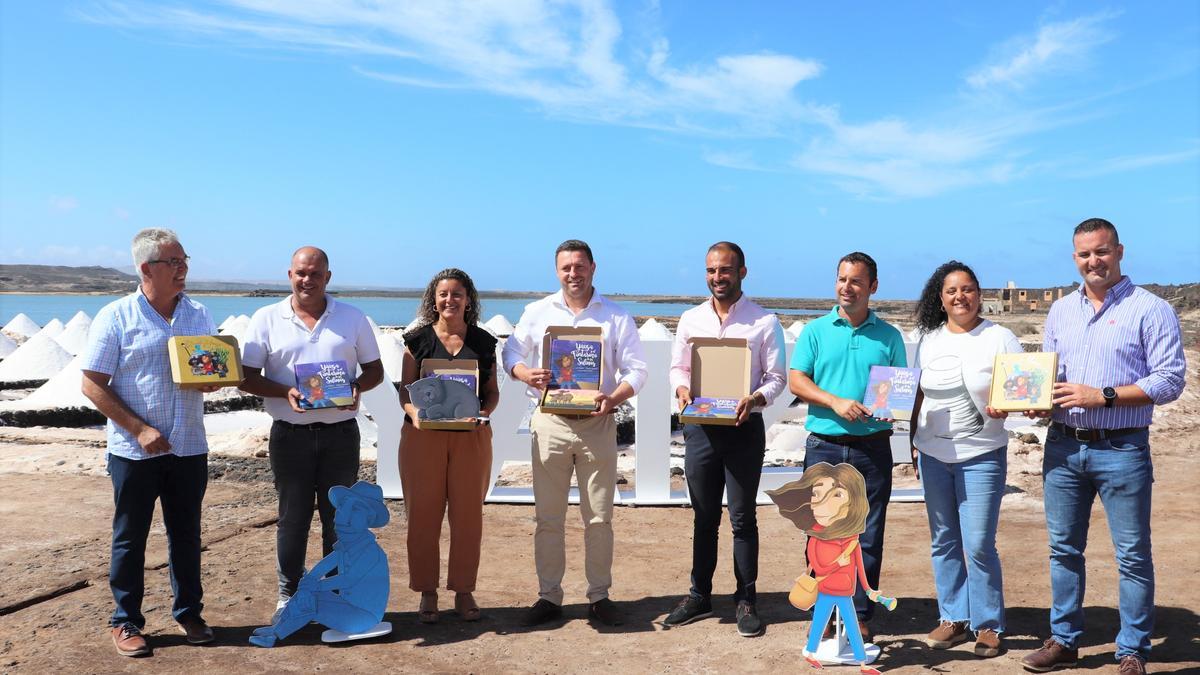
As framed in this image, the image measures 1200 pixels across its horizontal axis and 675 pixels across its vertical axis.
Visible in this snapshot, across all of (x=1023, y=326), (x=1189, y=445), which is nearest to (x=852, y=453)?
(x=1189, y=445)

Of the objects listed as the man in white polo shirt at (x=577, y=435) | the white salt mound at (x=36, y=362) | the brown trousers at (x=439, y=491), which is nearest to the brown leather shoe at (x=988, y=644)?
the man in white polo shirt at (x=577, y=435)

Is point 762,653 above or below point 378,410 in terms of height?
below

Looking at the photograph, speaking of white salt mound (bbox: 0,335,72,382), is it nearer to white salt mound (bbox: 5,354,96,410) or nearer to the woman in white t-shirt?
white salt mound (bbox: 5,354,96,410)

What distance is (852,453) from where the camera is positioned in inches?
184

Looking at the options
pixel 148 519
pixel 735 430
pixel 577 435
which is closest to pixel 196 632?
pixel 148 519

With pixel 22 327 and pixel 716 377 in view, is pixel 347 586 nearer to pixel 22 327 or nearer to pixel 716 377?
pixel 716 377

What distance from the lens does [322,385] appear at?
4.77 meters

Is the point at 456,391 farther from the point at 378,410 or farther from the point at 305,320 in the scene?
the point at 378,410

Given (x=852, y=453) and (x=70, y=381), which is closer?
(x=852, y=453)

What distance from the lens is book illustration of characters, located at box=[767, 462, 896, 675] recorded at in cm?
447

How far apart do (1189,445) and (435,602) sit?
11283 millimetres

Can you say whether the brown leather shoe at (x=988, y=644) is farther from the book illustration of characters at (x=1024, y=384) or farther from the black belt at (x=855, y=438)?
the book illustration of characters at (x=1024, y=384)

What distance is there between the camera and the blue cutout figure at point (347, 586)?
4.95 meters

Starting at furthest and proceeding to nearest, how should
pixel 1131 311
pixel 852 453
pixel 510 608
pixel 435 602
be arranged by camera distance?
pixel 510 608 → pixel 435 602 → pixel 852 453 → pixel 1131 311
